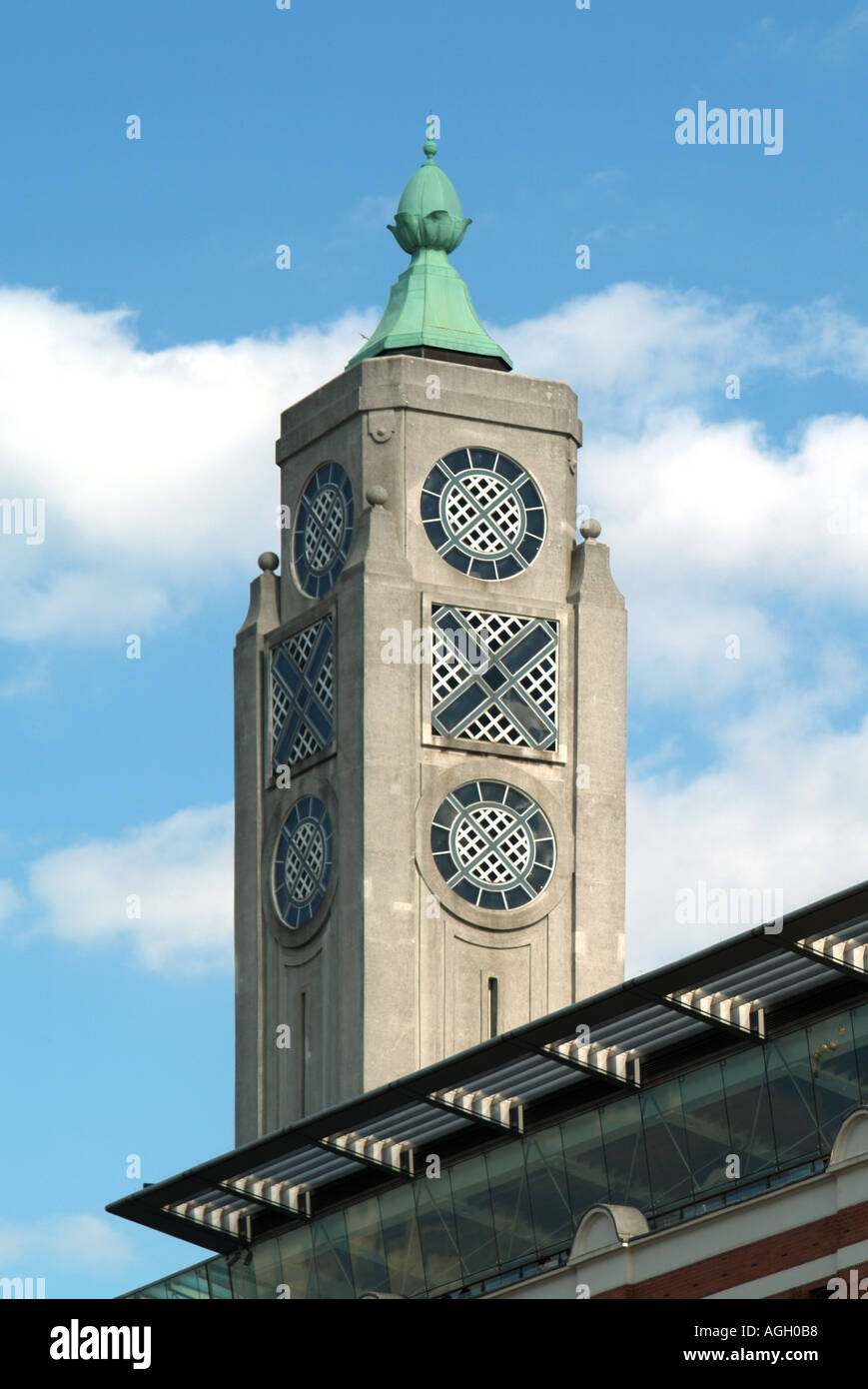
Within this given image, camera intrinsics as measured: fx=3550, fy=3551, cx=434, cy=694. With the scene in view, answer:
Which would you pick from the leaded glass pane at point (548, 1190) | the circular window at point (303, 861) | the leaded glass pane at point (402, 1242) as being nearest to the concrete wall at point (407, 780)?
the circular window at point (303, 861)

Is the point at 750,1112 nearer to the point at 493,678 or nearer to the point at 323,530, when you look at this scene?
the point at 493,678

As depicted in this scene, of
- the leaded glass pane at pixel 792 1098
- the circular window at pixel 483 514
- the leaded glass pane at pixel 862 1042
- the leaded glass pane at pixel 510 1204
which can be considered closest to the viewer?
the leaded glass pane at pixel 862 1042

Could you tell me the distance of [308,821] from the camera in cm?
7506

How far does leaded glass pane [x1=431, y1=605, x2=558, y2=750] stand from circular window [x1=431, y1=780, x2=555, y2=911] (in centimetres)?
128

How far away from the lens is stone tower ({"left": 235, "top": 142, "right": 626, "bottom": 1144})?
72688 millimetres

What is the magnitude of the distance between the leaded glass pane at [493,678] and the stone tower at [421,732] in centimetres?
5

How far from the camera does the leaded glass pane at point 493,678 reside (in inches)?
2916

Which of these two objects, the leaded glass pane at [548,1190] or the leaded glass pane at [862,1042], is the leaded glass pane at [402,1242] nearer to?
the leaded glass pane at [548,1190]

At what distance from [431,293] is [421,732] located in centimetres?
1107

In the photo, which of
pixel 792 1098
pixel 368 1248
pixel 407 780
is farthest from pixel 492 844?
pixel 792 1098

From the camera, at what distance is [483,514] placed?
76.1 m
